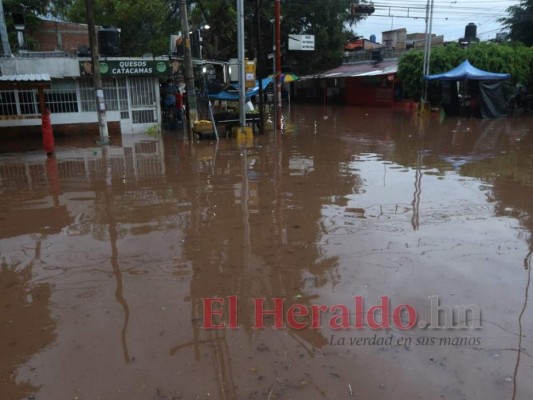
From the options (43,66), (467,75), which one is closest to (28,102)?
(43,66)

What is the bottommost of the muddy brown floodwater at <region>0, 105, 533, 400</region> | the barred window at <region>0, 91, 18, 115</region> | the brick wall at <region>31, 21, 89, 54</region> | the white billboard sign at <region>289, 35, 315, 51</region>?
the muddy brown floodwater at <region>0, 105, 533, 400</region>

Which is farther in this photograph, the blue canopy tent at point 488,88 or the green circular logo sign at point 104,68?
the blue canopy tent at point 488,88

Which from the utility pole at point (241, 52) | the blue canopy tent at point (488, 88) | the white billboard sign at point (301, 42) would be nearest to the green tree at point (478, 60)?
the blue canopy tent at point (488, 88)

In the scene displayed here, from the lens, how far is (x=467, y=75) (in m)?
22.0

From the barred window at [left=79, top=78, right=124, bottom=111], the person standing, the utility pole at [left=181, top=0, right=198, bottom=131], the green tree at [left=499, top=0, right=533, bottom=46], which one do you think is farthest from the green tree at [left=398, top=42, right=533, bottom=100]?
the barred window at [left=79, top=78, right=124, bottom=111]

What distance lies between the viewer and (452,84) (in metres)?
25.0

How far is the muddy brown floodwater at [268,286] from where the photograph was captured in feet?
10.8

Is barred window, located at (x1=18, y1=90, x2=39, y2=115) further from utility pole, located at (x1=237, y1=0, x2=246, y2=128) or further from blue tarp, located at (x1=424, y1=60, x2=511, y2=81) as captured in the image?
blue tarp, located at (x1=424, y1=60, x2=511, y2=81)

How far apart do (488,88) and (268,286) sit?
866 inches

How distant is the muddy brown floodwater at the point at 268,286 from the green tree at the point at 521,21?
23457 mm

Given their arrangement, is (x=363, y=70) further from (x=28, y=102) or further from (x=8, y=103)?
(x=8, y=103)

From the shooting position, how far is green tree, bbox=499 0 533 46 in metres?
28.1

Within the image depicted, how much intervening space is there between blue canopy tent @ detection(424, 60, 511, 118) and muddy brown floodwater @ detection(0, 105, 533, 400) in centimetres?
1445

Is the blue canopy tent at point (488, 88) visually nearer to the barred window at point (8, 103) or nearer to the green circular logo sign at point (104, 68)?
the green circular logo sign at point (104, 68)
